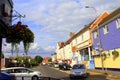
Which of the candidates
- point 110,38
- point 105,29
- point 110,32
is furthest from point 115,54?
point 105,29

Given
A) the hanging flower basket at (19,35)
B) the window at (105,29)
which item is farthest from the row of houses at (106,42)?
the hanging flower basket at (19,35)

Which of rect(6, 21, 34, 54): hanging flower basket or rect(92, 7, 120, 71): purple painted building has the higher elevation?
rect(92, 7, 120, 71): purple painted building

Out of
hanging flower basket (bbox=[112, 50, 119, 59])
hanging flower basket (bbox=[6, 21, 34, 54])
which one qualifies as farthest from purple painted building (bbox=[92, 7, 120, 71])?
hanging flower basket (bbox=[6, 21, 34, 54])

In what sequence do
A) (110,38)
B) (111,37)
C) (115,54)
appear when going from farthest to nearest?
1. (110,38)
2. (111,37)
3. (115,54)

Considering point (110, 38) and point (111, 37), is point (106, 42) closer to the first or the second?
point (110, 38)

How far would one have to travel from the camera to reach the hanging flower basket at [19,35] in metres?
14.4

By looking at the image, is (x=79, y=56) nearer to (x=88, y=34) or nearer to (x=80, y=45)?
(x=80, y=45)

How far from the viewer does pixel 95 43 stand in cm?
5344

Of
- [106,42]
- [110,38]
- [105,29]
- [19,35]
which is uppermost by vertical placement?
[105,29]

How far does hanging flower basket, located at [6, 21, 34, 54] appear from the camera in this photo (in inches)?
566

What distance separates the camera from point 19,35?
47.2ft

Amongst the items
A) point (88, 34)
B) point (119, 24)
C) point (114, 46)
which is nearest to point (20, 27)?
point (119, 24)

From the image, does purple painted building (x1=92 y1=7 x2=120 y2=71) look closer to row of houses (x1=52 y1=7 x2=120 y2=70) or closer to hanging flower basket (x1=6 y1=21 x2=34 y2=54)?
row of houses (x1=52 y1=7 x2=120 y2=70)

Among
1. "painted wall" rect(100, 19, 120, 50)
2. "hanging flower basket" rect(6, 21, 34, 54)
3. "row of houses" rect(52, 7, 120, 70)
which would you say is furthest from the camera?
"row of houses" rect(52, 7, 120, 70)
